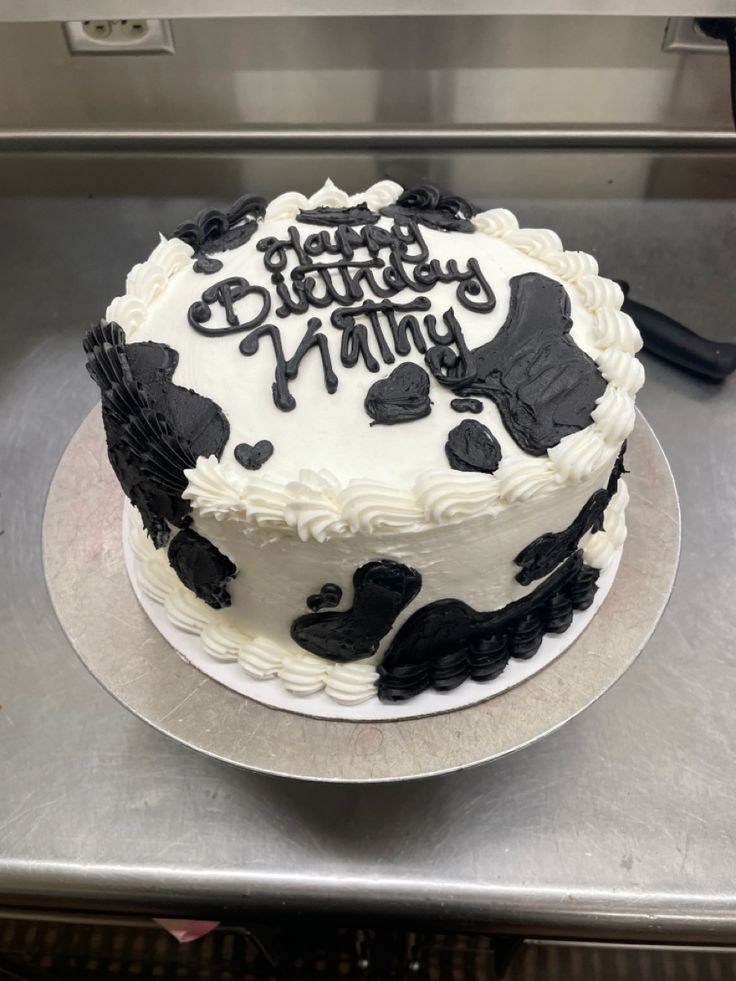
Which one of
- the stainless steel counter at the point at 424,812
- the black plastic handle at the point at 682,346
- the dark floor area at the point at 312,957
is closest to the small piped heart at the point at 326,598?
the stainless steel counter at the point at 424,812

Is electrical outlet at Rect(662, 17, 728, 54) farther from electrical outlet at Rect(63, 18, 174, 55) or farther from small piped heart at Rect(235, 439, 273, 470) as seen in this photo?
small piped heart at Rect(235, 439, 273, 470)

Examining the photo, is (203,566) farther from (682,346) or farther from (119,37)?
(119,37)

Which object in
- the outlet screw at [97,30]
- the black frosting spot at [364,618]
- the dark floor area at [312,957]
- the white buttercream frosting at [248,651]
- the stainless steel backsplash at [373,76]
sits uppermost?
the outlet screw at [97,30]

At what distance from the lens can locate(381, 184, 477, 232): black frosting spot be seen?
1.70m

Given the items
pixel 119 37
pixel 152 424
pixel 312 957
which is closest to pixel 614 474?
pixel 152 424

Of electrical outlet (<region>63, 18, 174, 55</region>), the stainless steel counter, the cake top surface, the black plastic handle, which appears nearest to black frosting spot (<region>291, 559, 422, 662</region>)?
the cake top surface

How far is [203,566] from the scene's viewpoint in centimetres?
145

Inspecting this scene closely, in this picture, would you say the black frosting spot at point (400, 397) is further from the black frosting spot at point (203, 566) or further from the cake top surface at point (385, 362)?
the black frosting spot at point (203, 566)

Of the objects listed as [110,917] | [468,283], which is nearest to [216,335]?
[468,283]

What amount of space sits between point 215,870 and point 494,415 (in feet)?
3.32

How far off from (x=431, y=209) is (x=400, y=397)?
61 centimetres

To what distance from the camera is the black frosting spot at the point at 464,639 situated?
4.75ft

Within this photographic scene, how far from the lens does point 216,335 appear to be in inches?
58.4

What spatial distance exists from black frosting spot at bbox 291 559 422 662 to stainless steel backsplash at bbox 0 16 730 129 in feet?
5.72
